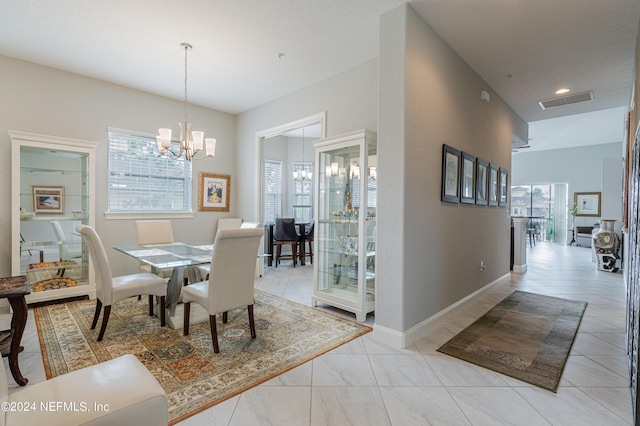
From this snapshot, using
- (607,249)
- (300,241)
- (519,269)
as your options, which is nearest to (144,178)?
(300,241)

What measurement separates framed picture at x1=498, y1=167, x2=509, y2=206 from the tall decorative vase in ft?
9.77

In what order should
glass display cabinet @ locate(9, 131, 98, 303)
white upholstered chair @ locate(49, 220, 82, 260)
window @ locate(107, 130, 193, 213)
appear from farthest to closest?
window @ locate(107, 130, 193, 213), white upholstered chair @ locate(49, 220, 82, 260), glass display cabinet @ locate(9, 131, 98, 303)

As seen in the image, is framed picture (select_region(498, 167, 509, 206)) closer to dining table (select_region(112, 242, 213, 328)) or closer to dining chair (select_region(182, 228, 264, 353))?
dining chair (select_region(182, 228, 264, 353))

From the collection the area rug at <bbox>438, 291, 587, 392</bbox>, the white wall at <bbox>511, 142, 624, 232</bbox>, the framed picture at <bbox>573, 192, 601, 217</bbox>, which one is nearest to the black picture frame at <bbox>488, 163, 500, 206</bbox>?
the area rug at <bbox>438, 291, 587, 392</bbox>

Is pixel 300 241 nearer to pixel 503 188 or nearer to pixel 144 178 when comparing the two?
pixel 144 178

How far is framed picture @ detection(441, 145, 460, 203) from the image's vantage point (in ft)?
10.1

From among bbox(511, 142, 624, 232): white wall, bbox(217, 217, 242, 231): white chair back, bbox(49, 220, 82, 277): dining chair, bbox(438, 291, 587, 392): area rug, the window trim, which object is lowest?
bbox(438, 291, 587, 392): area rug

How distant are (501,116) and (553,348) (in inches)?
133

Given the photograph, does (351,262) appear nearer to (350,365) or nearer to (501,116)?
(350,365)

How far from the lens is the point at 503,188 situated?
15.8 ft

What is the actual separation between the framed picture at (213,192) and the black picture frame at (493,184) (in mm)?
4286

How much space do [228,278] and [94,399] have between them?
1.43 m

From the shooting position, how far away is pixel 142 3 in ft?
8.40

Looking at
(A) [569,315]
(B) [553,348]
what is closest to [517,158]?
(A) [569,315]
